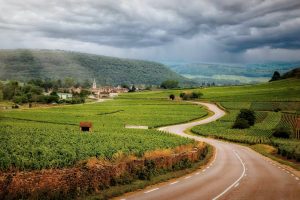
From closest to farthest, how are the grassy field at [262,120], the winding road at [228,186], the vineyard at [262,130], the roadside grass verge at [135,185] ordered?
the roadside grass verge at [135,185], the winding road at [228,186], the vineyard at [262,130], the grassy field at [262,120]

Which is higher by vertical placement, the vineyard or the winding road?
the winding road

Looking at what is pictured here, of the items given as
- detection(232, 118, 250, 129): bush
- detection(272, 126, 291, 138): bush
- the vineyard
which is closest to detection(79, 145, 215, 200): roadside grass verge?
the vineyard

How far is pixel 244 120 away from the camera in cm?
9188

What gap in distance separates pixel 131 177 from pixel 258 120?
85.6 m

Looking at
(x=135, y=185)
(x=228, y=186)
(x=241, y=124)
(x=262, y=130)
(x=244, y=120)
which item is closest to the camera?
(x=135, y=185)

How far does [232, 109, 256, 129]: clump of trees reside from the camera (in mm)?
90688

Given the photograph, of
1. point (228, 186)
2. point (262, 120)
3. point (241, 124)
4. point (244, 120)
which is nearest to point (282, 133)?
point (241, 124)

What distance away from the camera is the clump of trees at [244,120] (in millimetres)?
90688

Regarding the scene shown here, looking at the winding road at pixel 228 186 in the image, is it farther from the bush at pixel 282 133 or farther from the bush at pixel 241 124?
the bush at pixel 241 124

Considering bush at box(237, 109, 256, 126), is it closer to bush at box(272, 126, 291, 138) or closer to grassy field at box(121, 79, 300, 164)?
grassy field at box(121, 79, 300, 164)

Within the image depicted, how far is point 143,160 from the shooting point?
27.3 metres

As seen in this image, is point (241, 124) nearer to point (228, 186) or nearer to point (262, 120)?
point (262, 120)

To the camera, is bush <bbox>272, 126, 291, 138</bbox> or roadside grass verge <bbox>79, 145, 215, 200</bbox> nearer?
roadside grass verge <bbox>79, 145, 215, 200</bbox>

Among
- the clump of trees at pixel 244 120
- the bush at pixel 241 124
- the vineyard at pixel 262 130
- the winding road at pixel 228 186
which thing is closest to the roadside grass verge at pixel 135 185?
the winding road at pixel 228 186
